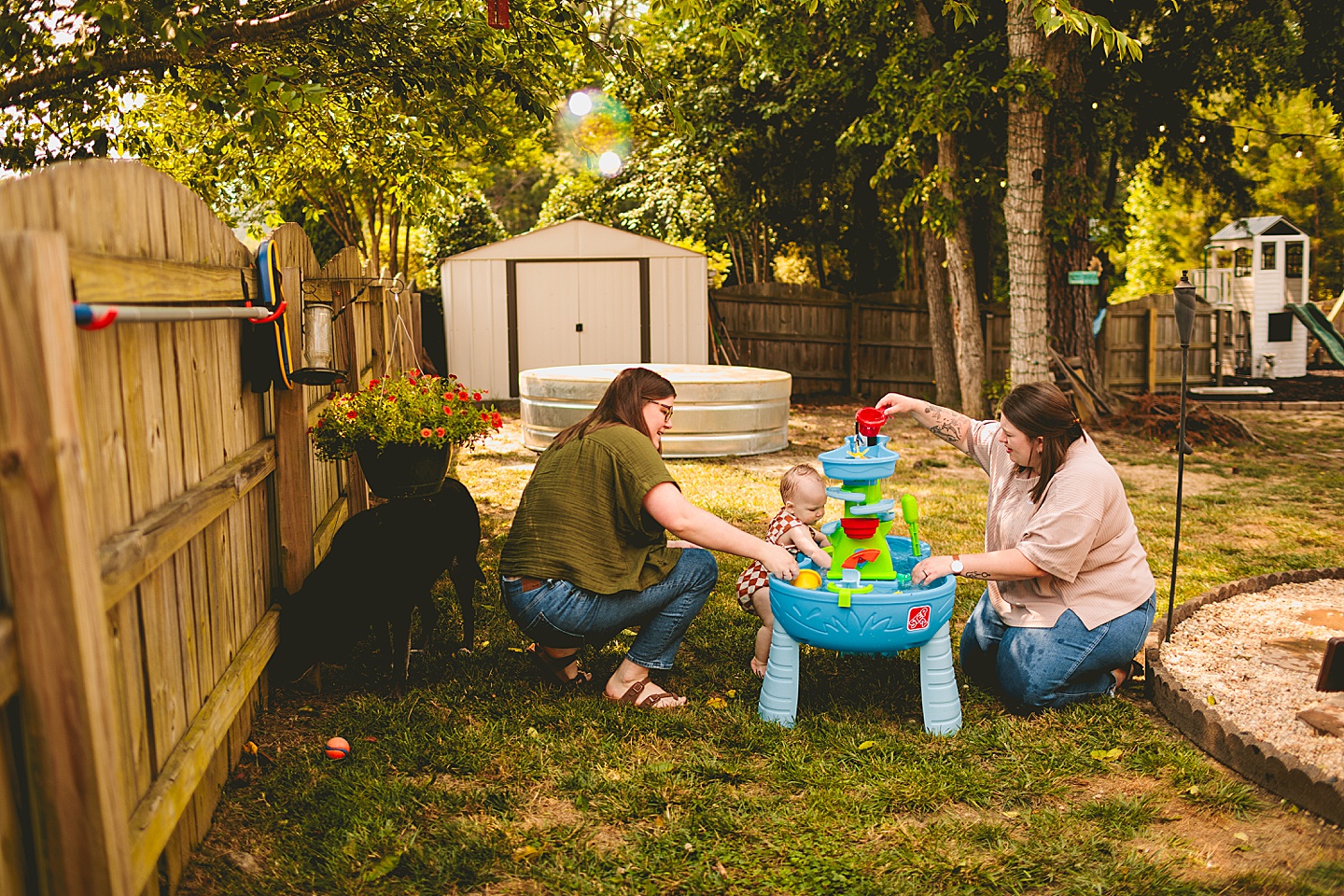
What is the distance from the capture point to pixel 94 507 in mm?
2201

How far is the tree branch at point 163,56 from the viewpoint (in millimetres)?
4926

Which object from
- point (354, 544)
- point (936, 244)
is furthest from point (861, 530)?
point (936, 244)

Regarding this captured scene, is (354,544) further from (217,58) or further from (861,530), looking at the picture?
(217,58)

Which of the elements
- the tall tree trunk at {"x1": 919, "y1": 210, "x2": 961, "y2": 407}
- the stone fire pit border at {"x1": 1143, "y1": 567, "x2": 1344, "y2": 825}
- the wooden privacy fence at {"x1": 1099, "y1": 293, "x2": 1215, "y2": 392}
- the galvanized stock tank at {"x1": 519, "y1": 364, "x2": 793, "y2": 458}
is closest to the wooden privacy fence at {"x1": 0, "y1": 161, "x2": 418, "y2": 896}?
the stone fire pit border at {"x1": 1143, "y1": 567, "x2": 1344, "y2": 825}

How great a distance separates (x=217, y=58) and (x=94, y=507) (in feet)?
14.1

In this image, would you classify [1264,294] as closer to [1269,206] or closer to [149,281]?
[1269,206]

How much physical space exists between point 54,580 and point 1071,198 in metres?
11.9

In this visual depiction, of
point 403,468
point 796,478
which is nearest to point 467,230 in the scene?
point 403,468

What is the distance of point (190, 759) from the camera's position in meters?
2.76

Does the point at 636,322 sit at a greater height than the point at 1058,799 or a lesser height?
greater

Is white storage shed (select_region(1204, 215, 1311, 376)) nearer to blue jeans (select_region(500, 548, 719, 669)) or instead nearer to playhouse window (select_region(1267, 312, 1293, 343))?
playhouse window (select_region(1267, 312, 1293, 343))

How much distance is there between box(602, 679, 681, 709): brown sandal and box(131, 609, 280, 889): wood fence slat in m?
1.33

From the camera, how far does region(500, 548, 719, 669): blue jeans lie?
13.2ft

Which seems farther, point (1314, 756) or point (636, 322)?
point (636, 322)
